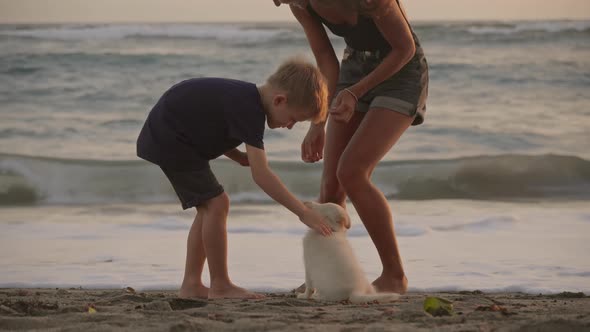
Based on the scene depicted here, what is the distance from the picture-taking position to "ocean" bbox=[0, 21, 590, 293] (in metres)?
5.10

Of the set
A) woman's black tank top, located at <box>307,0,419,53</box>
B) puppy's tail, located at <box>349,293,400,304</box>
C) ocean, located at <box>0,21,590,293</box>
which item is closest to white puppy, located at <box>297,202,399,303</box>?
puppy's tail, located at <box>349,293,400,304</box>

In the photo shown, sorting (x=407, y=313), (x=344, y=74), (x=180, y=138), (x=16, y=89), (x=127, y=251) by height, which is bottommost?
(x=407, y=313)

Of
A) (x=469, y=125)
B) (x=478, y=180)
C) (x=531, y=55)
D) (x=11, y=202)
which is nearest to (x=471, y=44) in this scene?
(x=531, y=55)

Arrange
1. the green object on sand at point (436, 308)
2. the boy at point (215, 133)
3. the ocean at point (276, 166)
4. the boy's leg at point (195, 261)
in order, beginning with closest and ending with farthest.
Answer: the green object on sand at point (436, 308)
the boy at point (215, 133)
the boy's leg at point (195, 261)
the ocean at point (276, 166)

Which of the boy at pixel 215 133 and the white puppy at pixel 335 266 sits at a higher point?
the boy at pixel 215 133

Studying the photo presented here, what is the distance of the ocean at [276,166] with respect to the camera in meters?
5.10

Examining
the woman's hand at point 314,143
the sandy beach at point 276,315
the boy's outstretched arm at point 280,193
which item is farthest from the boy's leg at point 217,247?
the woman's hand at point 314,143

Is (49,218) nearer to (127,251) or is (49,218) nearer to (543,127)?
(127,251)

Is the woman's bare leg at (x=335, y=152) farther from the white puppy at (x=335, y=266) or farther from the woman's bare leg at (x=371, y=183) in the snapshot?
the white puppy at (x=335, y=266)

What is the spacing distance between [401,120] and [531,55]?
11.4 m

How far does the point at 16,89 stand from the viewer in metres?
12.9

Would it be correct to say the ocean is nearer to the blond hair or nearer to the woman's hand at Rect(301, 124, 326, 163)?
the woman's hand at Rect(301, 124, 326, 163)

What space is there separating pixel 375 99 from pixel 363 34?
288 millimetres

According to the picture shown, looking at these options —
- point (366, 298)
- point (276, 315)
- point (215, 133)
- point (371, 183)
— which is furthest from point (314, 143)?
point (276, 315)
